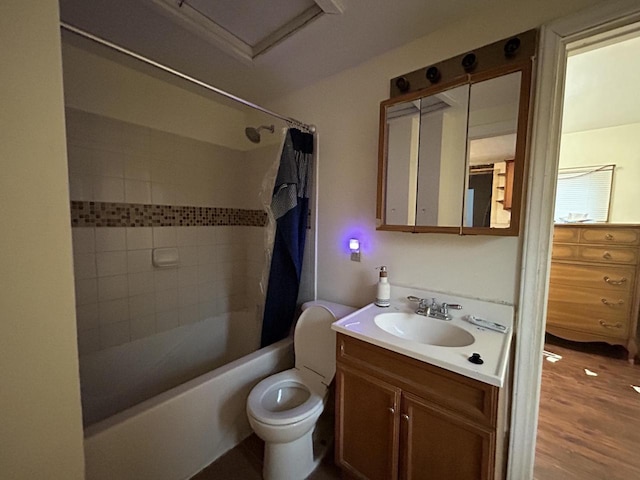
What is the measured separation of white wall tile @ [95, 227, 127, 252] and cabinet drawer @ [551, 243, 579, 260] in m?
3.75

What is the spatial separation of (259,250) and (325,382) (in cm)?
131

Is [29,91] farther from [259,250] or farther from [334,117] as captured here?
[259,250]

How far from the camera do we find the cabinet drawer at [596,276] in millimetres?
2367

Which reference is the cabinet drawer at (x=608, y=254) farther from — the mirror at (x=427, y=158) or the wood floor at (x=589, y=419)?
the mirror at (x=427, y=158)

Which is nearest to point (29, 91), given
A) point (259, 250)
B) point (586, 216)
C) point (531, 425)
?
point (259, 250)

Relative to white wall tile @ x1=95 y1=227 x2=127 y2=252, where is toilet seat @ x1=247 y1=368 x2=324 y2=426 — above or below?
below

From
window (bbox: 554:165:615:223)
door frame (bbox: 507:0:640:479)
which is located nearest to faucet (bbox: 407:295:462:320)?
door frame (bbox: 507:0:640:479)

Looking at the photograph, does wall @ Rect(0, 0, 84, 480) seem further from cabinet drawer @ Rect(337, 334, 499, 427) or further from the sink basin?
the sink basin

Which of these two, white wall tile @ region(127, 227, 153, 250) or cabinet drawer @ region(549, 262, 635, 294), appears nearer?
white wall tile @ region(127, 227, 153, 250)

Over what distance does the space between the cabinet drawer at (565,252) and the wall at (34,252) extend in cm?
356

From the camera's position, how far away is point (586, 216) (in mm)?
2883

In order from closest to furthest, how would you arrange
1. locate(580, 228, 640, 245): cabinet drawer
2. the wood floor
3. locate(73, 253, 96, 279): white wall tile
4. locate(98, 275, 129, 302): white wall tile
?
the wood floor, locate(73, 253, 96, 279): white wall tile, locate(98, 275, 129, 302): white wall tile, locate(580, 228, 640, 245): cabinet drawer

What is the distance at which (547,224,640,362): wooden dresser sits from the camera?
2.35 m

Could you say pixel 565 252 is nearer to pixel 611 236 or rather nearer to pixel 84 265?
pixel 611 236
